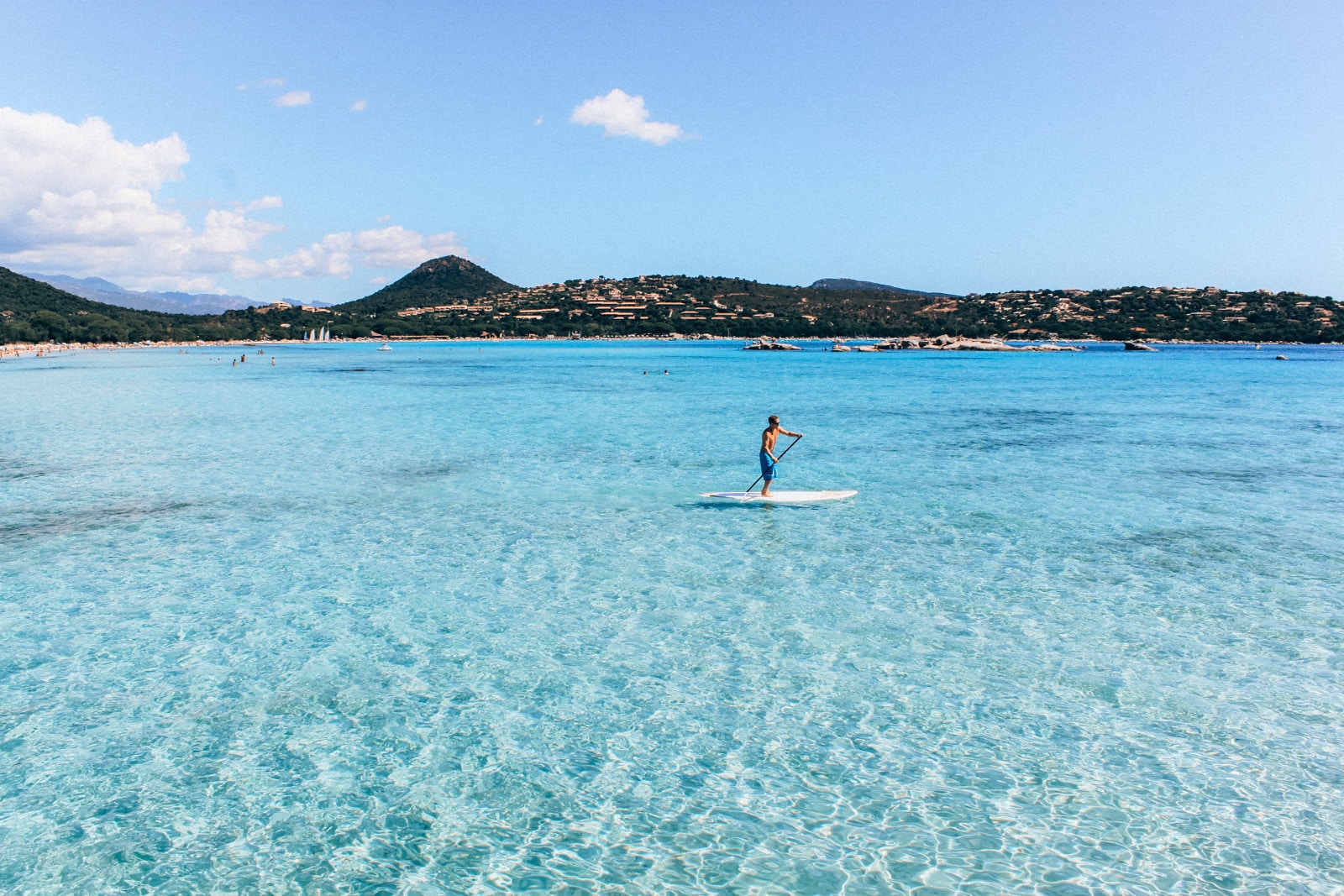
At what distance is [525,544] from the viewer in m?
16.1

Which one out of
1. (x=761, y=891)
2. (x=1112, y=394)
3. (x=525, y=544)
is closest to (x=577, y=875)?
(x=761, y=891)

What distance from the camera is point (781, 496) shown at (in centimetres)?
1942

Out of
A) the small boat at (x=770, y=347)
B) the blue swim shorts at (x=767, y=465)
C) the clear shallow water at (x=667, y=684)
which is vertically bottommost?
the clear shallow water at (x=667, y=684)

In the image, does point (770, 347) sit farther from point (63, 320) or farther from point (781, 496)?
point (781, 496)

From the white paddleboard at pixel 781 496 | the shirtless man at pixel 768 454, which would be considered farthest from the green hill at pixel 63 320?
the shirtless man at pixel 768 454

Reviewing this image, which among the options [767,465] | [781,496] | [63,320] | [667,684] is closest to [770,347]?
[63,320]

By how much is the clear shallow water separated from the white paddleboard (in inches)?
15.8

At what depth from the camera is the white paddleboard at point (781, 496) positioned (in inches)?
762

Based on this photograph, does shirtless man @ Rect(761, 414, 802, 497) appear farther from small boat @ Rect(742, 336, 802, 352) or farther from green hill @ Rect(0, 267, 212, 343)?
green hill @ Rect(0, 267, 212, 343)

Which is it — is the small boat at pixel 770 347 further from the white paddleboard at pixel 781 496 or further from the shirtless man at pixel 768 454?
the shirtless man at pixel 768 454

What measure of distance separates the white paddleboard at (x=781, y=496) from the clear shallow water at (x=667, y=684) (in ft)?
1.32

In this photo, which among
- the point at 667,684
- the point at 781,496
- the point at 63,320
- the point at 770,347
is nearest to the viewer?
the point at 667,684

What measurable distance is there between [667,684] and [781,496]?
10.2 metres

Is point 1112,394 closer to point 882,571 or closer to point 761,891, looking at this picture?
point 882,571
